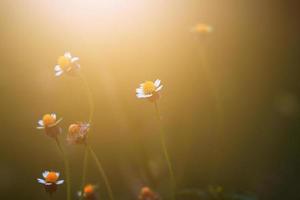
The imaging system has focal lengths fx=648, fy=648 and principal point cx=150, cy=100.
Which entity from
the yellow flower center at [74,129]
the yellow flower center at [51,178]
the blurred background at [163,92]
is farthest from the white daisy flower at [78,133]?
the blurred background at [163,92]

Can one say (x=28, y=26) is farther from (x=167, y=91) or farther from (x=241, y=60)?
(x=241, y=60)

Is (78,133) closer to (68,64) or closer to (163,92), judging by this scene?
(68,64)

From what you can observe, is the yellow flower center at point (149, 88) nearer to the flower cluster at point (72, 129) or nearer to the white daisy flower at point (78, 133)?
the flower cluster at point (72, 129)

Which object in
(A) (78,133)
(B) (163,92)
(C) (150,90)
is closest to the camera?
(A) (78,133)

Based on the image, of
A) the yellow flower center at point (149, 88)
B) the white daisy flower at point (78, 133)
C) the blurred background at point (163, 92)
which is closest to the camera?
the white daisy flower at point (78, 133)

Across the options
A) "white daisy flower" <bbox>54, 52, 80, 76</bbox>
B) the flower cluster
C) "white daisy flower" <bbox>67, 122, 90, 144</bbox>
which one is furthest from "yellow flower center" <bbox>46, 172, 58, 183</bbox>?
"white daisy flower" <bbox>54, 52, 80, 76</bbox>

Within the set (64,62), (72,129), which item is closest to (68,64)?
(64,62)

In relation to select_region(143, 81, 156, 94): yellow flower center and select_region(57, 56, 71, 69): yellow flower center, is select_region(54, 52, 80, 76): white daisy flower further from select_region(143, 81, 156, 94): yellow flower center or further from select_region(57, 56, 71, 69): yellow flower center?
select_region(143, 81, 156, 94): yellow flower center

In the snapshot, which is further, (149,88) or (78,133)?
(149,88)

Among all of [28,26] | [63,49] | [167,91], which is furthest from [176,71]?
[28,26]

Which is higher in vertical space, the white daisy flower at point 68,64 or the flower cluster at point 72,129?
the white daisy flower at point 68,64
